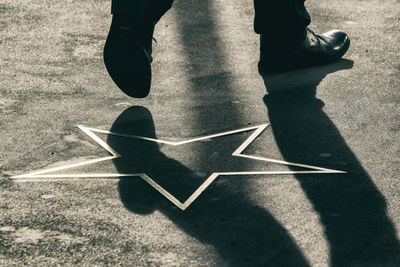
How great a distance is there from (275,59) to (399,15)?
1.42 meters

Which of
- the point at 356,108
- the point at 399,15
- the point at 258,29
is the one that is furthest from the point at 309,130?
the point at 399,15

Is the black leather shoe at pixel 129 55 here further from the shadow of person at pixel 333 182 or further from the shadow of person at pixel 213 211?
the shadow of person at pixel 333 182

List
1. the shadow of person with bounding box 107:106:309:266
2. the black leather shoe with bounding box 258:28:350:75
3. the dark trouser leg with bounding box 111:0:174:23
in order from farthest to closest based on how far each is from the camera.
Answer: the black leather shoe with bounding box 258:28:350:75
the dark trouser leg with bounding box 111:0:174:23
the shadow of person with bounding box 107:106:309:266

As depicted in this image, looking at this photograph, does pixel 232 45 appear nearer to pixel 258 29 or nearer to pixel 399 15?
pixel 258 29

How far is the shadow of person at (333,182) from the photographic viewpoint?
81.9 inches

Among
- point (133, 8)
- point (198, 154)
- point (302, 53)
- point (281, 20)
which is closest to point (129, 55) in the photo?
point (133, 8)

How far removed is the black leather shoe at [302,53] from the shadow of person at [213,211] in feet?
3.58

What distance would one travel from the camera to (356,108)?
318 cm

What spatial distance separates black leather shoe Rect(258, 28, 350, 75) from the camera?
141 inches

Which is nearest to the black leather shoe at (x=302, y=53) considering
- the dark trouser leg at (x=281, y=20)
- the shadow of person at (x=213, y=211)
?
the dark trouser leg at (x=281, y=20)

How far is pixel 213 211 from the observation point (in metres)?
2.30

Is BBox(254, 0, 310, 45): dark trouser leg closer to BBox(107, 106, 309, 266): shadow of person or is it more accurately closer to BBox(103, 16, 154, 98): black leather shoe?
BBox(103, 16, 154, 98): black leather shoe

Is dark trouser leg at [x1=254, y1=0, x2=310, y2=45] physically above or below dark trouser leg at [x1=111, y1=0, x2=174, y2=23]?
below

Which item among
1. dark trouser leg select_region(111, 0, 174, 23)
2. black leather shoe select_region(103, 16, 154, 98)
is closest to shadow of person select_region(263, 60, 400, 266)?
black leather shoe select_region(103, 16, 154, 98)
